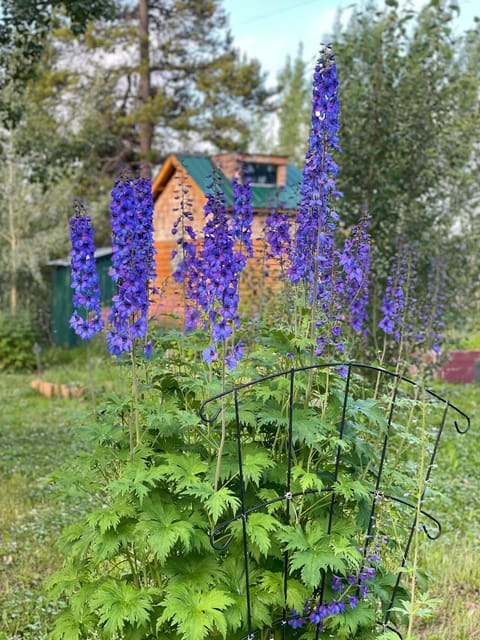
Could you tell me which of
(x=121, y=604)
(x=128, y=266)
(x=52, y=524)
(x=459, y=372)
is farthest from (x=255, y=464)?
(x=459, y=372)

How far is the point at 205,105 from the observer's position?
2089cm

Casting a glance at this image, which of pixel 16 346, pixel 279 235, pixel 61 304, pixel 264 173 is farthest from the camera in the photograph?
pixel 264 173

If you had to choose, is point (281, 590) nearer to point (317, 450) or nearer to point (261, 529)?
point (261, 529)

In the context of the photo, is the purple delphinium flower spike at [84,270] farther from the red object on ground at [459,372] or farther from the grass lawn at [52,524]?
the red object on ground at [459,372]

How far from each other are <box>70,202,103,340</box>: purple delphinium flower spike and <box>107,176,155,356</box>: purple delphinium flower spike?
0.40ft

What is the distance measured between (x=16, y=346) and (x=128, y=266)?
11.6 m

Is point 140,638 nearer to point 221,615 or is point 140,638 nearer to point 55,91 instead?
point 221,615

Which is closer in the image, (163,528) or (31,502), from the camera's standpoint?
(163,528)

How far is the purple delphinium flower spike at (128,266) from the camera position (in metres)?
2.77

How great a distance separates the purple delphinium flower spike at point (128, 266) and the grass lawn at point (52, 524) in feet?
1.49

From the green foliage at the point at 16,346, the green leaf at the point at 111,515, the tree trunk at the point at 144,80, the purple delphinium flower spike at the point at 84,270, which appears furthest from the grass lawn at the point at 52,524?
the tree trunk at the point at 144,80

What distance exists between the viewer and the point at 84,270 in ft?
9.50

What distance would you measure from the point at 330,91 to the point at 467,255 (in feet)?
19.4

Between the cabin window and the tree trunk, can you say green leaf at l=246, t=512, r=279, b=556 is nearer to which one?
the cabin window
